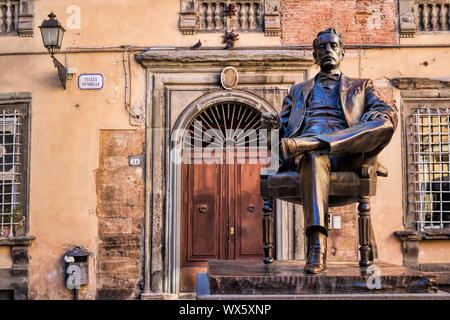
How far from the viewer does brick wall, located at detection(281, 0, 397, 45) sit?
9492 millimetres

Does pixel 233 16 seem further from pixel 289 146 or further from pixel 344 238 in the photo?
pixel 289 146

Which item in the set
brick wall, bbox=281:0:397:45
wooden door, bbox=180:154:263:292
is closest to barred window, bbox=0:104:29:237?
wooden door, bbox=180:154:263:292

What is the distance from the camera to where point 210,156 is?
979cm

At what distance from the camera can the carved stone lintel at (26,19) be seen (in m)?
9.66

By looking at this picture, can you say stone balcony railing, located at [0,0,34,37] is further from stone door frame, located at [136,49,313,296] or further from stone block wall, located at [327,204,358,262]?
stone block wall, located at [327,204,358,262]

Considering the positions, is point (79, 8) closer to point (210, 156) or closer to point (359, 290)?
point (210, 156)

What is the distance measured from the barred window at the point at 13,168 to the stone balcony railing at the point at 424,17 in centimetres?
599

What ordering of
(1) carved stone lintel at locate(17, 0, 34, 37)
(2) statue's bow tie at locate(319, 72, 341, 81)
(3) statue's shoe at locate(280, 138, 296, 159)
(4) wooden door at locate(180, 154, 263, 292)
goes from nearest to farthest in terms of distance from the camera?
(3) statue's shoe at locate(280, 138, 296, 159) → (2) statue's bow tie at locate(319, 72, 341, 81) → (4) wooden door at locate(180, 154, 263, 292) → (1) carved stone lintel at locate(17, 0, 34, 37)

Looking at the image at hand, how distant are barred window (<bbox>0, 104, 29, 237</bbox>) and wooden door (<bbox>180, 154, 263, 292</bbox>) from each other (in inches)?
96.8

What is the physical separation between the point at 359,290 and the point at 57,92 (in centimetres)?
705

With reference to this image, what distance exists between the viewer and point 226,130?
32.3ft

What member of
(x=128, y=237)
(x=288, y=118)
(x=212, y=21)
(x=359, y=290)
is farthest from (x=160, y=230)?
(x=359, y=290)

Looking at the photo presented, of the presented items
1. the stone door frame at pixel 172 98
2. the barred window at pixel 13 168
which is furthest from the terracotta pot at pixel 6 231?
the stone door frame at pixel 172 98

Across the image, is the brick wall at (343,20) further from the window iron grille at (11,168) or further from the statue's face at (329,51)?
the statue's face at (329,51)
